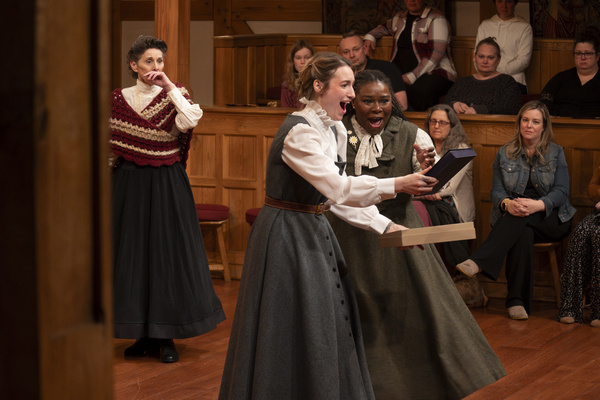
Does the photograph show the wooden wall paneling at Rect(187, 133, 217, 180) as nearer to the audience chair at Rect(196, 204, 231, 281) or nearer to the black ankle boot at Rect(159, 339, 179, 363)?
the audience chair at Rect(196, 204, 231, 281)

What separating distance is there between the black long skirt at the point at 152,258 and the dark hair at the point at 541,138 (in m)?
2.38

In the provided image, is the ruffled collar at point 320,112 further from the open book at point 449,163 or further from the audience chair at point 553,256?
the audience chair at point 553,256

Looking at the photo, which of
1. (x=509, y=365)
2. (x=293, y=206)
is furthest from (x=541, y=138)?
(x=293, y=206)

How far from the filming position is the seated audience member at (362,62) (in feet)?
20.7

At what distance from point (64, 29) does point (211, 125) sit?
5472 millimetres

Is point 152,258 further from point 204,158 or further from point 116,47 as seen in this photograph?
point 116,47

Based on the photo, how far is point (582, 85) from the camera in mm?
6047

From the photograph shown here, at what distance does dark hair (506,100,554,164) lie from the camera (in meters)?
5.41

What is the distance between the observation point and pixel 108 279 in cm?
103

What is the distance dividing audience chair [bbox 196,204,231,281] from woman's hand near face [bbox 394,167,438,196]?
3.50 meters

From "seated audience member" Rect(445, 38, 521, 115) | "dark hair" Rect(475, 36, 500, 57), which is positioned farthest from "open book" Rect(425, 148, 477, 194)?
"dark hair" Rect(475, 36, 500, 57)

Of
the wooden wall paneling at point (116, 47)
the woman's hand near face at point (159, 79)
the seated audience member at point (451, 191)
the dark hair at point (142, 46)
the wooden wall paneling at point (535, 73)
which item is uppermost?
the wooden wall paneling at point (116, 47)

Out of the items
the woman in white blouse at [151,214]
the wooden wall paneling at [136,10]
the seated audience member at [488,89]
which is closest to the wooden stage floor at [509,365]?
the woman in white blouse at [151,214]

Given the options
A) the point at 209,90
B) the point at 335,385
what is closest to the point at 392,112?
the point at 335,385
